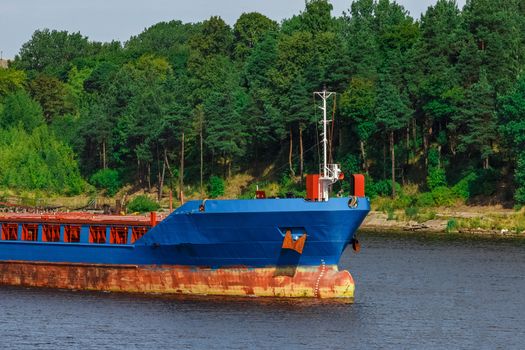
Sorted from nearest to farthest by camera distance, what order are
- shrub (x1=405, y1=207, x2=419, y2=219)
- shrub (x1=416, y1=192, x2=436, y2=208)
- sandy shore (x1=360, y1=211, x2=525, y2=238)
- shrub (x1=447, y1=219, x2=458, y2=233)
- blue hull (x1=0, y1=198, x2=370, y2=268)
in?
blue hull (x1=0, y1=198, x2=370, y2=268) < sandy shore (x1=360, y1=211, x2=525, y2=238) < shrub (x1=447, y1=219, x2=458, y2=233) < shrub (x1=405, y1=207, x2=419, y2=219) < shrub (x1=416, y1=192, x2=436, y2=208)

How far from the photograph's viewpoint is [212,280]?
70.8 meters

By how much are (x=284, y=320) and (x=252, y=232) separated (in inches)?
261

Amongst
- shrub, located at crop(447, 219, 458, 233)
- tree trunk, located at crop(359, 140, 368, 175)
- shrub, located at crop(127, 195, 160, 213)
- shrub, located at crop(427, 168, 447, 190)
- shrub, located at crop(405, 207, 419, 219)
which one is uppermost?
tree trunk, located at crop(359, 140, 368, 175)

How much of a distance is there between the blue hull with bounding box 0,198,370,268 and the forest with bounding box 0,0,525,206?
4768 cm

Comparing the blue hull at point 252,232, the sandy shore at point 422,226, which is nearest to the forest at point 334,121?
the sandy shore at point 422,226

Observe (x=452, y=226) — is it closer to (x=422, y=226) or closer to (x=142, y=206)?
(x=422, y=226)

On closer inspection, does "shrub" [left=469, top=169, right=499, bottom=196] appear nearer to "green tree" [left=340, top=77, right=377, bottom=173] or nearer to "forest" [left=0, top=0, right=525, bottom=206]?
"forest" [left=0, top=0, right=525, bottom=206]

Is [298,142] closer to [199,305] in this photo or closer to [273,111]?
[273,111]

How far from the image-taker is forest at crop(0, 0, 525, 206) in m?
136

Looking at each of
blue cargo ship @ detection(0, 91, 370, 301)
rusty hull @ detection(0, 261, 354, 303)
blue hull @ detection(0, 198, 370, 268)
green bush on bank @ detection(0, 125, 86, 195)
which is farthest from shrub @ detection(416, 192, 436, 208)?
blue hull @ detection(0, 198, 370, 268)

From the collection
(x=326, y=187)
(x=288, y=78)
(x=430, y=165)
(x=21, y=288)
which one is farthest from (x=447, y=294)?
(x=288, y=78)

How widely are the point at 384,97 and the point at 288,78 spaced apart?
28.0 meters

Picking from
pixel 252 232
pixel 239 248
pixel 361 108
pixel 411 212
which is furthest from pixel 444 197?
pixel 252 232

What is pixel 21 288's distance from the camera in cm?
7875
